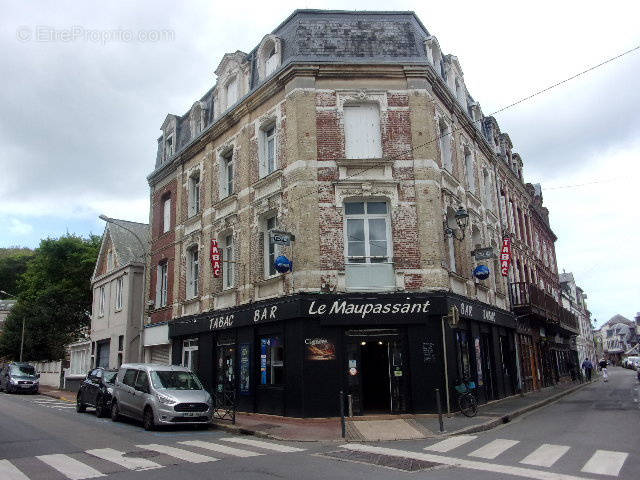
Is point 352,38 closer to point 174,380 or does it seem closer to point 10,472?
point 174,380

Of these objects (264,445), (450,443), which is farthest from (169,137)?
(450,443)

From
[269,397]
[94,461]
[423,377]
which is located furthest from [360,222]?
[94,461]

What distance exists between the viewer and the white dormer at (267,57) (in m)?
18.2

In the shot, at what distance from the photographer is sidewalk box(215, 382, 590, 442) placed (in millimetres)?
11828

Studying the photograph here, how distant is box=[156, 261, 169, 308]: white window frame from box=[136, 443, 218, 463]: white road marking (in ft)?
42.2

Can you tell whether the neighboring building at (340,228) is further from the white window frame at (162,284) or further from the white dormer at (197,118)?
the white window frame at (162,284)

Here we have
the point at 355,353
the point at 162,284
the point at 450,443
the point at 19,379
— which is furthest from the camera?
the point at 19,379

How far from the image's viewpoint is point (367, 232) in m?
15.7

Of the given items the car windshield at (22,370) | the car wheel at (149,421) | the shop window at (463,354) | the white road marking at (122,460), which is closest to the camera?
the white road marking at (122,460)

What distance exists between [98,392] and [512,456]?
13.6 m

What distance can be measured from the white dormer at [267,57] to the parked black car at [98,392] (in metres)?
11.6

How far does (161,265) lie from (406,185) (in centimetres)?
1349

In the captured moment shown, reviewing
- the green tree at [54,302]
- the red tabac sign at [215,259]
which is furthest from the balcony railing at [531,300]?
the green tree at [54,302]

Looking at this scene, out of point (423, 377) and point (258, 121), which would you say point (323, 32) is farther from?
point (423, 377)
